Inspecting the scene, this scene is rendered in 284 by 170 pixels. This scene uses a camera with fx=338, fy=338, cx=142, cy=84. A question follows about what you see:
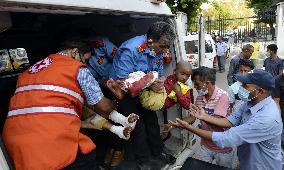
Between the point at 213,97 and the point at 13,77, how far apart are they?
234cm

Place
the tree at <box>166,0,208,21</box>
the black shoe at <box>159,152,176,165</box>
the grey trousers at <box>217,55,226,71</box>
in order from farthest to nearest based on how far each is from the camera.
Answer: the tree at <box>166,0,208,21</box>
the grey trousers at <box>217,55,226,71</box>
the black shoe at <box>159,152,176,165</box>

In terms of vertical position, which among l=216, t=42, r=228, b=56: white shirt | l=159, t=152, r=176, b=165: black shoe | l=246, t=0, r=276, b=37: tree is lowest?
l=159, t=152, r=176, b=165: black shoe

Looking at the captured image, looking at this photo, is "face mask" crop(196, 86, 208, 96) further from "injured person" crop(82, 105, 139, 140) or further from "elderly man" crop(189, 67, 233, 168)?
"injured person" crop(82, 105, 139, 140)

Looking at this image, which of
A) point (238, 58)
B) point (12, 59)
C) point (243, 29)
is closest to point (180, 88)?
point (12, 59)

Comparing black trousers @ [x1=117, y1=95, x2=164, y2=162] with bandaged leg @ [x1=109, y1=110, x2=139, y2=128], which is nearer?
bandaged leg @ [x1=109, y1=110, x2=139, y2=128]

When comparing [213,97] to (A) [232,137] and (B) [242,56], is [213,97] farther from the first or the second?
(B) [242,56]

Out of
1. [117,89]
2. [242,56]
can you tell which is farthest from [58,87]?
[242,56]

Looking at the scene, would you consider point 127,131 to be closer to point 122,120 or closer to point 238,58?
point 122,120

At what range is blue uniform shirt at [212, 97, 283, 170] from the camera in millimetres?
2748

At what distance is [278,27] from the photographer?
11.5 metres

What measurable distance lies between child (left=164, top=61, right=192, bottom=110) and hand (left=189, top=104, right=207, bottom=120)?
15 cm

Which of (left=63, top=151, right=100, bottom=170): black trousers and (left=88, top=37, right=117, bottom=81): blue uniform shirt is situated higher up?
(left=88, top=37, right=117, bottom=81): blue uniform shirt

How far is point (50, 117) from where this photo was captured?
6.92 feet

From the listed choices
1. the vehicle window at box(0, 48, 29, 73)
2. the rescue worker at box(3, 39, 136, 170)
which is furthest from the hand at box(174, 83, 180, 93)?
the vehicle window at box(0, 48, 29, 73)
